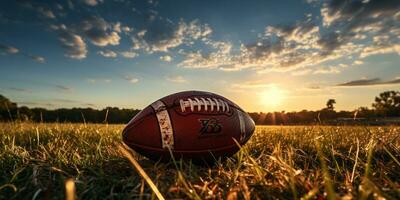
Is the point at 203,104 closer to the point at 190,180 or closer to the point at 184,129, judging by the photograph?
the point at 184,129

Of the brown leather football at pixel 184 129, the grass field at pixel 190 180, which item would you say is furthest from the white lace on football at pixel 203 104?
the grass field at pixel 190 180

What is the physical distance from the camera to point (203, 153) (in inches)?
137

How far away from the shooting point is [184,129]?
343 centimetres

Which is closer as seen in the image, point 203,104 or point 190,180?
point 190,180

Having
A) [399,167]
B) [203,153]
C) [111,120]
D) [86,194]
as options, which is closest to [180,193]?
[86,194]

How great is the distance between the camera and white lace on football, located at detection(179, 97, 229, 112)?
354cm

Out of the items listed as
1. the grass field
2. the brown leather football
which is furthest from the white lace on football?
the grass field

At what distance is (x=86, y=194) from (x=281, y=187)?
127 cm

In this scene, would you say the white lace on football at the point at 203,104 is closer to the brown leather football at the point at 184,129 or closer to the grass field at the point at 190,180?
the brown leather football at the point at 184,129

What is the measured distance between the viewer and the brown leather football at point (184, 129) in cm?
340

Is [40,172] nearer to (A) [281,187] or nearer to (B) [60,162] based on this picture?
(B) [60,162]

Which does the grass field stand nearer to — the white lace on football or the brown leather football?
the brown leather football

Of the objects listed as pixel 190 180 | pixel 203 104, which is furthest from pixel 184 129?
pixel 190 180

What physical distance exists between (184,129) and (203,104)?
1.14ft
